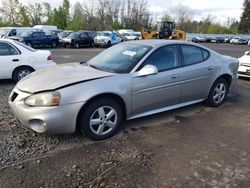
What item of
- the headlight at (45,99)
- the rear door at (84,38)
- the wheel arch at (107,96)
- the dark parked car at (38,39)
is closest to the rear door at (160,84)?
the wheel arch at (107,96)

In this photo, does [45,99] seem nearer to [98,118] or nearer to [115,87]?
[98,118]

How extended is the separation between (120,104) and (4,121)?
2101 millimetres

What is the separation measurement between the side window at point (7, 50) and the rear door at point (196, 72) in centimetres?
485

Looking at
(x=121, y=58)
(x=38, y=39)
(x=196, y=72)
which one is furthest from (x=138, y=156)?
(x=38, y=39)

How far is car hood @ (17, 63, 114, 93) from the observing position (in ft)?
11.7

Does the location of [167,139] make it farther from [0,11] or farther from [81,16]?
[81,16]

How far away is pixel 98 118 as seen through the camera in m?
3.76

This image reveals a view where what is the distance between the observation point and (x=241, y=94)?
6711mm

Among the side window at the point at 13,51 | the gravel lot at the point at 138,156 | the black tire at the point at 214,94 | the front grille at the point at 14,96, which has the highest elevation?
the side window at the point at 13,51

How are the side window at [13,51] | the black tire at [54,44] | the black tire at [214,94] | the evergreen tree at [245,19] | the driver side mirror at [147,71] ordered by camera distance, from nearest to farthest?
the driver side mirror at [147,71]
the black tire at [214,94]
the side window at [13,51]
the black tire at [54,44]
the evergreen tree at [245,19]

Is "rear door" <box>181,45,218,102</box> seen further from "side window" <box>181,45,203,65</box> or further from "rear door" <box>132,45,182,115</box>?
"rear door" <box>132,45,182,115</box>

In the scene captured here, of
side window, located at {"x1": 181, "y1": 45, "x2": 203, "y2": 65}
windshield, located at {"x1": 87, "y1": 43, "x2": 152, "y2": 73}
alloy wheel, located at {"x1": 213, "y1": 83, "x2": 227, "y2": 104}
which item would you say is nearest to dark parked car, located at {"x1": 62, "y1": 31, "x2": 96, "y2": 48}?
windshield, located at {"x1": 87, "y1": 43, "x2": 152, "y2": 73}

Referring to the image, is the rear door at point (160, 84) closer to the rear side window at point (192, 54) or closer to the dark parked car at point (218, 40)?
the rear side window at point (192, 54)

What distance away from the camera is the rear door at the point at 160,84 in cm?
407
